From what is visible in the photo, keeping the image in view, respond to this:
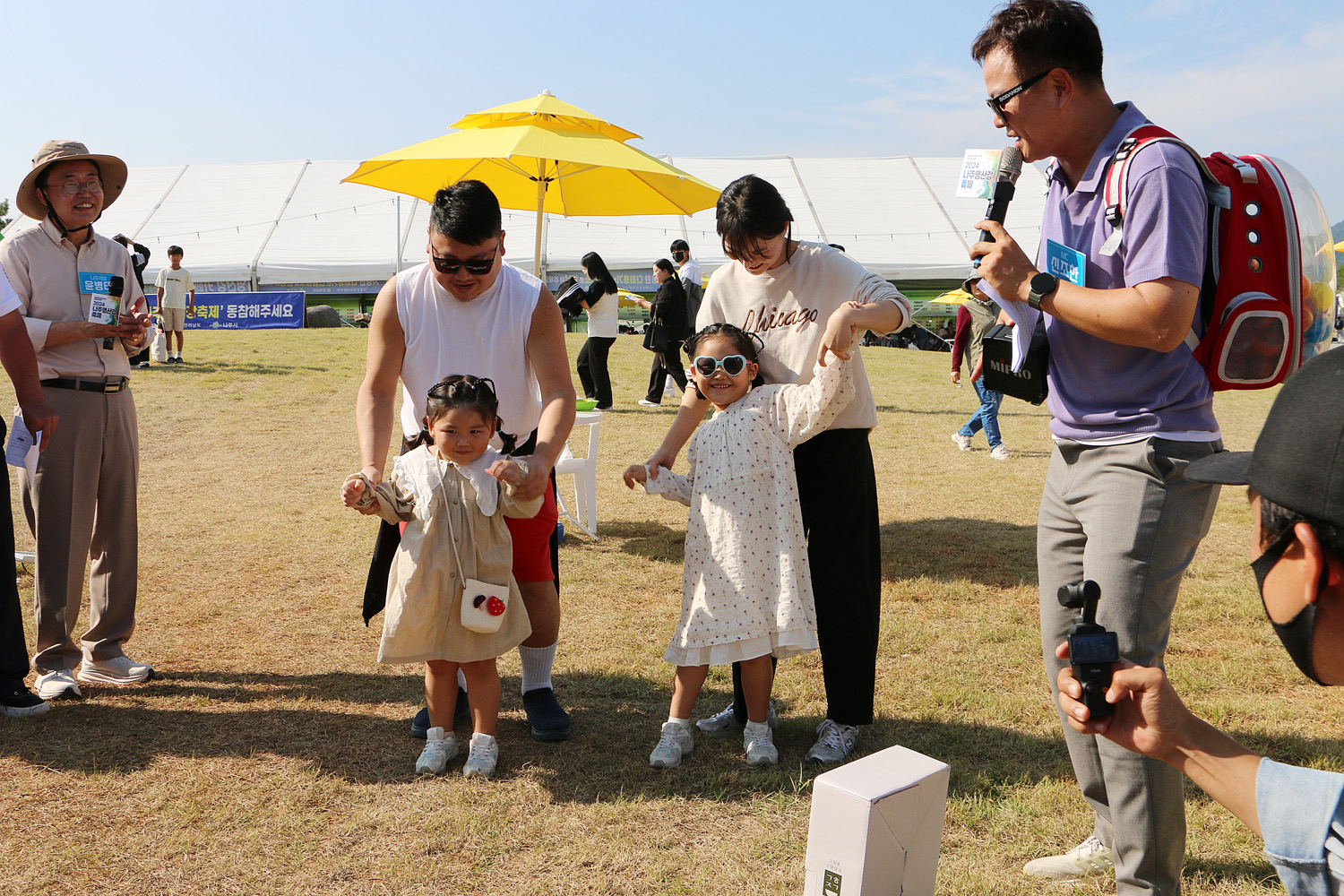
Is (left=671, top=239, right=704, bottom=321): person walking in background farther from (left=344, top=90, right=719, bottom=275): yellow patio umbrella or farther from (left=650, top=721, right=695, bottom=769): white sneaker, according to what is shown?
(left=650, top=721, right=695, bottom=769): white sneaker

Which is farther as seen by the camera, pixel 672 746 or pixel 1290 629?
pixel 672 746

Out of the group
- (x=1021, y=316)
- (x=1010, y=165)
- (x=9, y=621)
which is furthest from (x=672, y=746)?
(x=9, y=621)

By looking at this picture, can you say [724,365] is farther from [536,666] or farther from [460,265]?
[536,666]

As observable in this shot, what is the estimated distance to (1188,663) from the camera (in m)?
4.36

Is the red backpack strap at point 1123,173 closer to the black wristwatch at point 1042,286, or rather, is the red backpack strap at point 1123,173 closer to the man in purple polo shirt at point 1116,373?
the man in purple polo shirt at point 1116,373

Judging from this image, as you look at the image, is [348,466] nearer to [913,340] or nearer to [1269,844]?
[1269,844]

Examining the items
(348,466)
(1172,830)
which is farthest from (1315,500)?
(348,466)

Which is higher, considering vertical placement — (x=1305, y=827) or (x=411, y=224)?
(x=411, y=224)

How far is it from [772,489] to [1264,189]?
1680 millimetres

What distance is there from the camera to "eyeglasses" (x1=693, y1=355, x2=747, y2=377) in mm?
3312

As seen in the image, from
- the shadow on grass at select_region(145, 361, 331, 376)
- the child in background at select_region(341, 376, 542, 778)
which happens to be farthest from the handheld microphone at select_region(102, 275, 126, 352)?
the shadow on grass at select_region(145, 361, 331, 376)

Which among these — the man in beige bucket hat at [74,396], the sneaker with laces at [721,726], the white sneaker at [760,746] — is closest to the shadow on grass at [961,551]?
the sneaker with laces at [721,726]

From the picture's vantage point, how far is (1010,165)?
257 centimetres

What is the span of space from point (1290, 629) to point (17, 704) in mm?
4069
